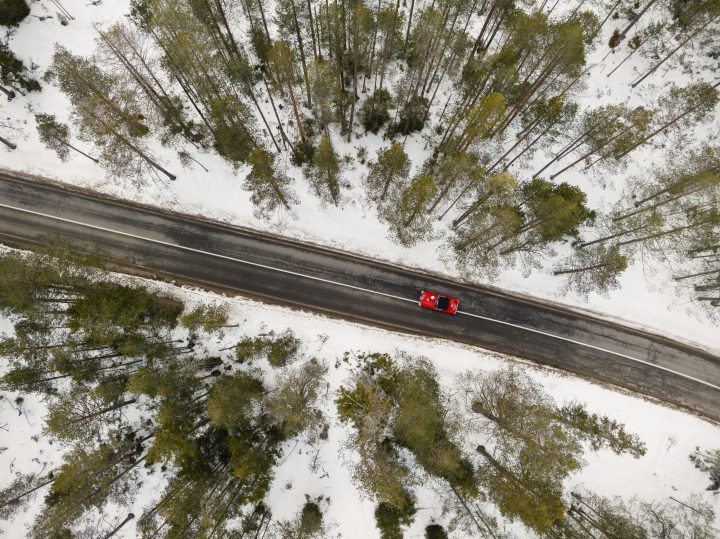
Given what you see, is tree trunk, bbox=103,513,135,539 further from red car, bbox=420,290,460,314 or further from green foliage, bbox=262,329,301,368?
red car, bbox=420,290,460,314

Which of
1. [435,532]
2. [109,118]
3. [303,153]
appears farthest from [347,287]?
[109,118]

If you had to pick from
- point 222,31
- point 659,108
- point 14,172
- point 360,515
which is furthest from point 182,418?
point 659,108

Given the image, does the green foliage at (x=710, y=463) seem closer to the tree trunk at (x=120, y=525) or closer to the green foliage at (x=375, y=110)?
the green foliage at (x=375, y=110)

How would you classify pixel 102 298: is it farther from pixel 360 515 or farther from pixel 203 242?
pixel 360 515

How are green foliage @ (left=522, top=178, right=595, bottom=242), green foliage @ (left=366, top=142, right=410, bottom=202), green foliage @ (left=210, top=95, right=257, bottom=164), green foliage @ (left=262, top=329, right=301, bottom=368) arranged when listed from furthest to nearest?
green foliage @ (left=366, top=142, right=410, bottom=202) < green foliage @ (left=210, top=95, right=257, bottom=164) < green foliage @ (left=262, top=329, right=301, bottom=368) < green foliage @ (left=522, top=178, right=595, bottom=242)

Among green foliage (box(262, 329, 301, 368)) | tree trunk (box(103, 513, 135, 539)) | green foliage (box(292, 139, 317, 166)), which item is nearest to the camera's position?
tree trunk (box(103, 513, 135, 539))

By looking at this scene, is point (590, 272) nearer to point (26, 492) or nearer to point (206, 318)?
point (206, 318)

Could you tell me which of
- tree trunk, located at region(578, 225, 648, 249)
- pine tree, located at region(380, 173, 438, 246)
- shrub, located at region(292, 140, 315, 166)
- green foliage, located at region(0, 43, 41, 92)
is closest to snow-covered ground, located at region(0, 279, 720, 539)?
pine tree, located at region(380, 173, 438, 246)
